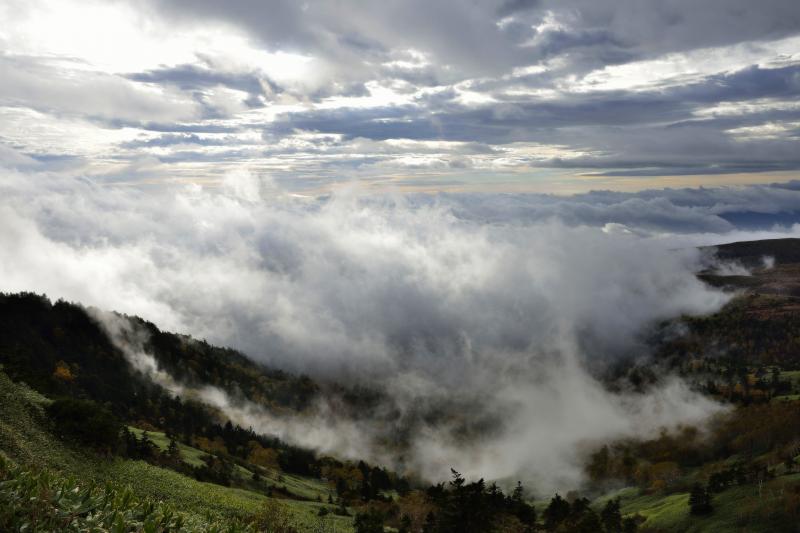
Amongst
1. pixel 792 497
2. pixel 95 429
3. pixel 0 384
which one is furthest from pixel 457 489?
pixel 792 497

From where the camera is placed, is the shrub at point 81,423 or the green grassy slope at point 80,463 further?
the shrub at point 81,423

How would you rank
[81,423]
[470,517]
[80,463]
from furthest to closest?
[470,517] < [81,423] < [80,463]

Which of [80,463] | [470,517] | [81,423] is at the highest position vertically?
[81,423]

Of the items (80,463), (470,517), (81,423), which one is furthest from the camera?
(470,517)

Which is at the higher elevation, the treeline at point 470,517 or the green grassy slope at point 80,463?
the green grassy slope at point 80,463

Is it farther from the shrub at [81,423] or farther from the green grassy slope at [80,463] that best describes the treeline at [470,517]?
the shrub at [81,423]

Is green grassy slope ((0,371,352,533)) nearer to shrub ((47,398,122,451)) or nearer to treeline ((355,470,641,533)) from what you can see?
shrub ((47,398,122,451))

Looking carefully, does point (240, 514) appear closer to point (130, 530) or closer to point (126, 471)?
point (126, 471)

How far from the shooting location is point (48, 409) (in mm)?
88125

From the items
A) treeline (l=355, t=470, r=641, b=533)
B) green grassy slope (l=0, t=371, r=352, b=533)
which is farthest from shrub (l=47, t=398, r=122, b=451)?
treeline (l=355, t=470, r=641, b=533)

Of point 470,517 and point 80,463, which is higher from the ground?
point 80,463

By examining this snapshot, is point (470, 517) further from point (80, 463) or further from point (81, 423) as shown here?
point (81, 423)

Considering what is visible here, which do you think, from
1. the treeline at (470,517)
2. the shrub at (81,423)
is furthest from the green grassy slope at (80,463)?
the treeline at (470,517)

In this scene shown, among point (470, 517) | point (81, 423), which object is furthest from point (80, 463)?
point (470, 517)
